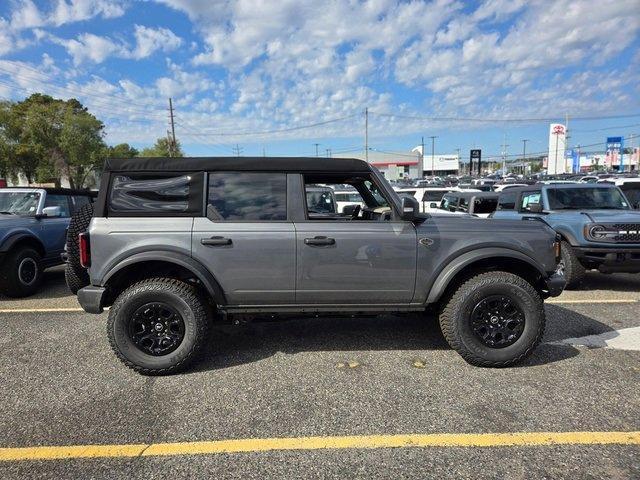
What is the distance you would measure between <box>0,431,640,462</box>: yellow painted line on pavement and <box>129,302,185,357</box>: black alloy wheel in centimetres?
108

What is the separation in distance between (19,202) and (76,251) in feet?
13.6

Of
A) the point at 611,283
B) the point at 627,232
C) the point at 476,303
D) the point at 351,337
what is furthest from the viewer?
the point at 611,283

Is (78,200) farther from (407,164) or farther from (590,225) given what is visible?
(407,164)

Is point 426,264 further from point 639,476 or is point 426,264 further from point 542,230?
point 639,476

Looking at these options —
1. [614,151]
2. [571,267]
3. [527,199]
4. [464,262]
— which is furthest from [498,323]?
[614,151]

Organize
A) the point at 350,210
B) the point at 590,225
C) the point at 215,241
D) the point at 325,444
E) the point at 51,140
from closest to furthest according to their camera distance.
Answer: the point at 325,444, the point at 215,241, the point at 350,210, the point at 590,225, the point at 51,140

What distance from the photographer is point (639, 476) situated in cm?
243

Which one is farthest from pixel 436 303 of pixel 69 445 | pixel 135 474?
pixel 69 445

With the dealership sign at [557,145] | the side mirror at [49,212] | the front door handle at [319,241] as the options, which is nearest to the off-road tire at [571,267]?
the front door handle at [319,241]

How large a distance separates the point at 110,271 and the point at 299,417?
2.00 meters

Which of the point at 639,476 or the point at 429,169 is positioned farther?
the point at 429,169

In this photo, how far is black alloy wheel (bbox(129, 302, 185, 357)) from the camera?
3777 mm

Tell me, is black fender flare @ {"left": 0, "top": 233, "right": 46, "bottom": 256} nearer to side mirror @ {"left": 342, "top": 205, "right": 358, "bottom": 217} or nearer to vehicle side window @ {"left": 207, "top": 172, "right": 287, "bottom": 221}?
vehicle side window @ {"left": 207, "top": 172, "right": 287, "bottom": 221}

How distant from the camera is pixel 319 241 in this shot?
3.73m
